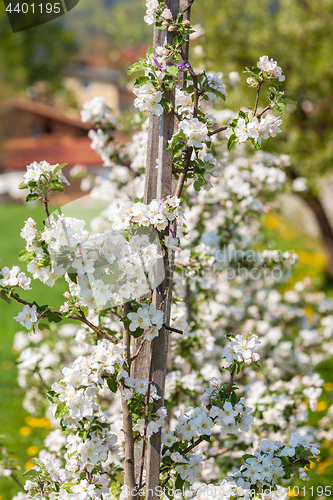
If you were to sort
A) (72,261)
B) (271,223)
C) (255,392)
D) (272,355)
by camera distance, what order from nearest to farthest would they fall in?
1. (72,261)
2. (255,392)
3. (272,355)
4. (271,223)

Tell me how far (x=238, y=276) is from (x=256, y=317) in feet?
1.23

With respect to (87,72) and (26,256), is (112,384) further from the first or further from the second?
(87,72)

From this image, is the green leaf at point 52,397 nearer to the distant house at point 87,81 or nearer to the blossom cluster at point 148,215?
the blossom cluster at point 148,215

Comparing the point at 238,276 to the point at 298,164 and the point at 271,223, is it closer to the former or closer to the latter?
the point at 298,164

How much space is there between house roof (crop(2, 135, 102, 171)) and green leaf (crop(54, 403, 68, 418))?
20.2 meters

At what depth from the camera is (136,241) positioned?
1324mm

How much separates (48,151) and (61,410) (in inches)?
896

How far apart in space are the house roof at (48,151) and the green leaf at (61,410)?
2019 centimetres

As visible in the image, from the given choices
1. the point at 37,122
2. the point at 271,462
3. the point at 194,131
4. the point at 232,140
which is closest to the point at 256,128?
the point at 232,140

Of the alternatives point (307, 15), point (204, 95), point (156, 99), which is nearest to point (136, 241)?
point (156, 99)

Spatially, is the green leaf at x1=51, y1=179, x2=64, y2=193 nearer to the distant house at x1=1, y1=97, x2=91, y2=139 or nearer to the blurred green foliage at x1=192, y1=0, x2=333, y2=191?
the blurred green foliage at x1=192, y1=0, x2=333, y2=191

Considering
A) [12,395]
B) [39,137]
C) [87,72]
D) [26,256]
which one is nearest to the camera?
[26,256]

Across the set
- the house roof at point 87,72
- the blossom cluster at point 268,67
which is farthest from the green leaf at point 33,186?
the house roof at point 87,72

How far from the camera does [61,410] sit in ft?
4.39
